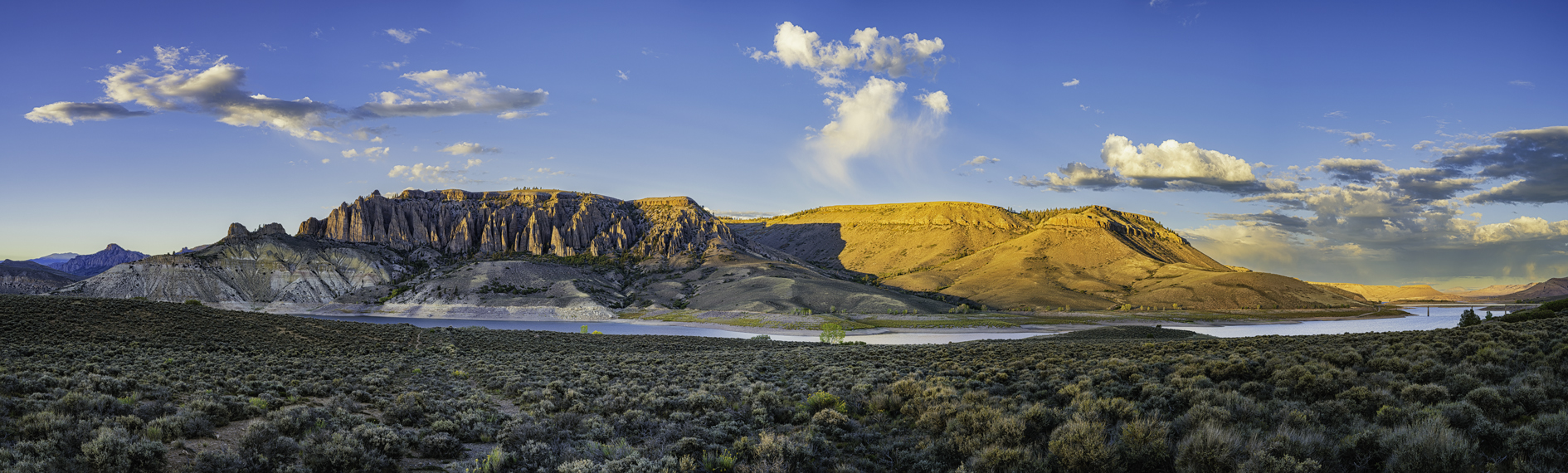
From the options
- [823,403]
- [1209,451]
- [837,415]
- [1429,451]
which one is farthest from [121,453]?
[1429,451]

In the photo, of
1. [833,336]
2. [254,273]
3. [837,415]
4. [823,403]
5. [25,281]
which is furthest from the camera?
[254,273]

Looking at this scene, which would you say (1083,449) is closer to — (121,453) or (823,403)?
(823,403)

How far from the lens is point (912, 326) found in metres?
97.6

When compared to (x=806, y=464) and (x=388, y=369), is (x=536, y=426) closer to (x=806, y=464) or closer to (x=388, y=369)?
(x=806, y=464)

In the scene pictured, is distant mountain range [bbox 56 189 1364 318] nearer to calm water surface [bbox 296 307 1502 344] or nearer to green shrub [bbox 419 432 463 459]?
calm water surface [bbox 296 307 1502 344]

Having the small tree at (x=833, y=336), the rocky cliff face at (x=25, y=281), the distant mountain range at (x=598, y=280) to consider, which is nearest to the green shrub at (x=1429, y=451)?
the small tree at (x=833, y=336)

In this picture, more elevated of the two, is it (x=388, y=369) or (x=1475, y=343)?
(x=1475, y=343)

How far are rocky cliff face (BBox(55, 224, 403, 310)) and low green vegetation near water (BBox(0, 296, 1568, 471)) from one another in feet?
446

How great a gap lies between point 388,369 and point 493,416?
12667 mm

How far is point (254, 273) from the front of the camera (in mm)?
138750

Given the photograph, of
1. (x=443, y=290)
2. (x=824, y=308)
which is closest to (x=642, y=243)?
(x=443, y=290)

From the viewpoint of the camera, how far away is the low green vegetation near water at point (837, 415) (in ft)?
25.0

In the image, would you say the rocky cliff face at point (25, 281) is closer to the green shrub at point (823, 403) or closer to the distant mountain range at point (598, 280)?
the distant mountain range at point (598, 280)

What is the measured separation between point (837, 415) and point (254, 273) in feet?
563
